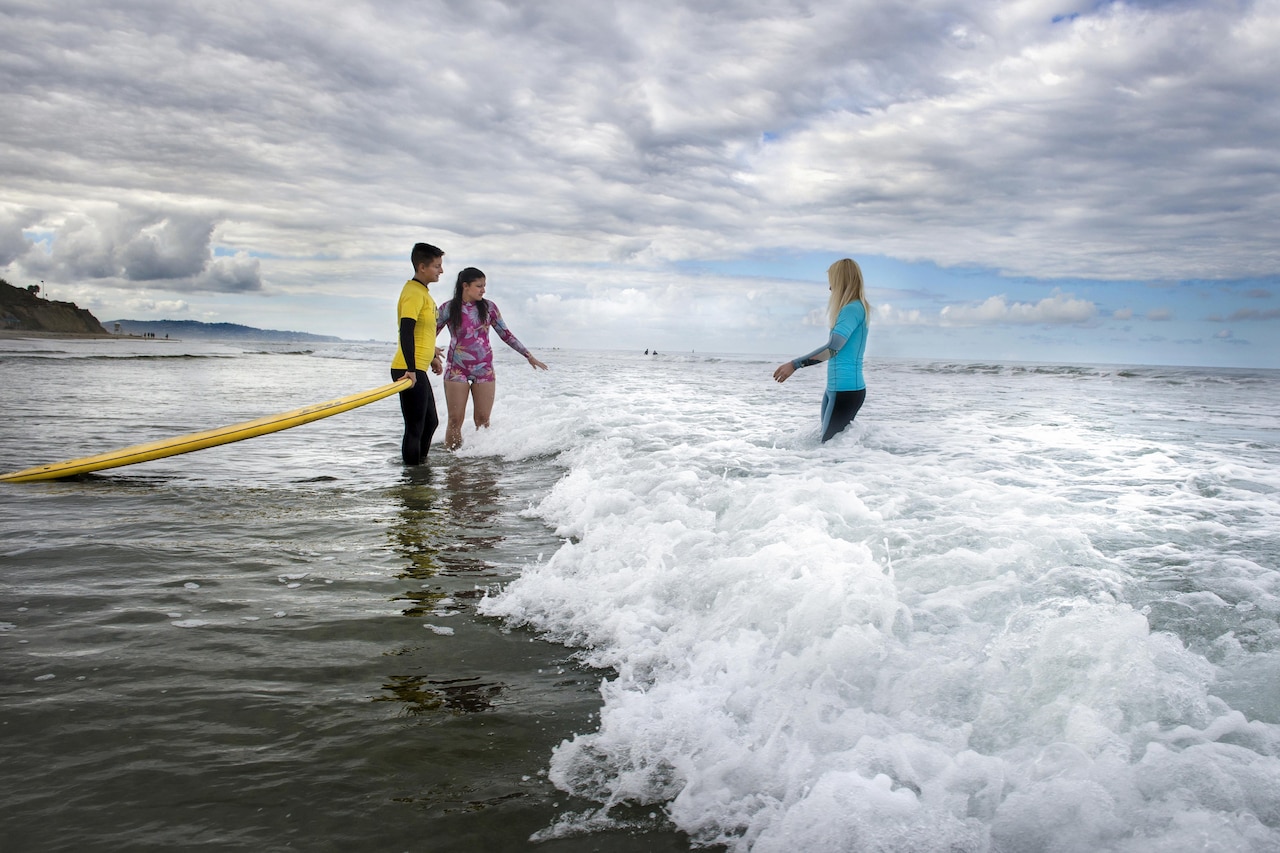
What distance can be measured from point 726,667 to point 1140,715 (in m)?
1.36

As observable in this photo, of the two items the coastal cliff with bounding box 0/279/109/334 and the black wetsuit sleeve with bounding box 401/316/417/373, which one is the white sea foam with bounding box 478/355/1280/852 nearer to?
the black wetsuit sleeve with bounding box 401/316/417/373

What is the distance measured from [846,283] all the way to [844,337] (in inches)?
22.7

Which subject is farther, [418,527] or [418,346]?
[418,346]

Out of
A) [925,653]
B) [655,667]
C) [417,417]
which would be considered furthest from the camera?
[417,417]

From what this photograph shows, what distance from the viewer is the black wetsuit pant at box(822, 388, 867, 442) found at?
297 inches

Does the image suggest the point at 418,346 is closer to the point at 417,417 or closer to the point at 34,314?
the point at 417,417

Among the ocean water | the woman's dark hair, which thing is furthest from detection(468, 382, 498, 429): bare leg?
the ocean water

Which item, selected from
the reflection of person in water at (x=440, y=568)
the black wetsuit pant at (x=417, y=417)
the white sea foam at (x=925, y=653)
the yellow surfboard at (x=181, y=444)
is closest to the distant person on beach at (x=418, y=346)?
the black wetsuit pant at (x=417, y=417)

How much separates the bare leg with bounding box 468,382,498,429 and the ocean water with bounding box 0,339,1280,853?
3.28 metres

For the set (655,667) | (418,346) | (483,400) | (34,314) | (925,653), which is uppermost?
(34,314)

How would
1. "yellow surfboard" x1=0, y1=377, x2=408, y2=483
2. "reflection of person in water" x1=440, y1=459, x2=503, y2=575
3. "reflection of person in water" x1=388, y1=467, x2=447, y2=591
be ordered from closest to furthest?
"reflection of person in water" x1=388, y1=467, x2=447, y2=591, "reflection of person in water" x1=440, y1=459, x2=503, y2=575, "yellow surfboard" x1=0, y1=377, x2=408, y2=483

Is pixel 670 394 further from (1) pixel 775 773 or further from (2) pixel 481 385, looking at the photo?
(1) pixel 775 773

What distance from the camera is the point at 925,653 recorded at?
2752 mm

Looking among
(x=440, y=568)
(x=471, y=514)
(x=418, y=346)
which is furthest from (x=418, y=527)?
(x=418, y=346)
